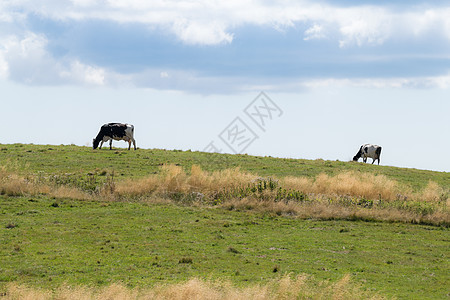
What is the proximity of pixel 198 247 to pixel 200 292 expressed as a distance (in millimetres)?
5925

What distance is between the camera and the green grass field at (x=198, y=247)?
46.1 ft

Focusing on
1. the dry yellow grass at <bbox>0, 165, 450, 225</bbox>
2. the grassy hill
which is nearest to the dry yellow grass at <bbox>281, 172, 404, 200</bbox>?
the dry yellow grass at <bbox>0, 165, 450, 225</bbox>

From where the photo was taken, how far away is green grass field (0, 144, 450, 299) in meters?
14.1

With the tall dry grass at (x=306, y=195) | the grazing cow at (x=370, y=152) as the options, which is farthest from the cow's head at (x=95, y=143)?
the grazing cow at (x=370, y=152)

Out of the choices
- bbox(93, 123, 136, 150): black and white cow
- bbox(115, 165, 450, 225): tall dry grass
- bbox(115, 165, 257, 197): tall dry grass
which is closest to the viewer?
bbox(115, 165, 450, 225): tall dry grass

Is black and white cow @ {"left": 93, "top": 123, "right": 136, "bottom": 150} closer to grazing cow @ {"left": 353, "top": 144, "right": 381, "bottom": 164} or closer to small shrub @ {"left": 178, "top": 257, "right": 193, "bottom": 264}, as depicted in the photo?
grazing cow @ {"left": 353, "top": 144, "right": 381, "bottom": 164}

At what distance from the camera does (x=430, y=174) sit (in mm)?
40938

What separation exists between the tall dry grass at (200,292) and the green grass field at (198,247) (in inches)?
34.7

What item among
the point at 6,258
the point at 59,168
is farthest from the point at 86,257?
the point at 59,168

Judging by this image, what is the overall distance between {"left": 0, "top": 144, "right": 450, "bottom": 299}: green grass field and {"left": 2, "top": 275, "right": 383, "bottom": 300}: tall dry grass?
88 cm

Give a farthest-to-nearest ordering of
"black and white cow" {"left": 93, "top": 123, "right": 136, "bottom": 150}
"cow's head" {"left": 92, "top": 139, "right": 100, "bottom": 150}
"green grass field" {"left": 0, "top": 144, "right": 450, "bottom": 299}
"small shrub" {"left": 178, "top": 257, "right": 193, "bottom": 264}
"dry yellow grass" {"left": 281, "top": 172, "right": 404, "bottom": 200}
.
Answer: "black and white cow" {"left": 93, "top": 123, "right": 136, "bottom": 150}, "cow's head" {"left": 92, "top": 139, "right": 100, "bottom": 150}, "dry yellow grass" {"left": 281, "top": 172, "right": 404, "bottom": 200}, "small shrub" {"left": 178, "top": 257, "right": 193, "bottom": 264}, "green grass field" {"left": 0, "top": 144, "right": 450, "bottom": 299}

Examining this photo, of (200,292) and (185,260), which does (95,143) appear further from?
(200,292)

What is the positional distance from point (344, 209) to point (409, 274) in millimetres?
8809

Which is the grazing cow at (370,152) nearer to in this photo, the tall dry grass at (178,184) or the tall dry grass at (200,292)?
the tall dry grass at (178,184)
